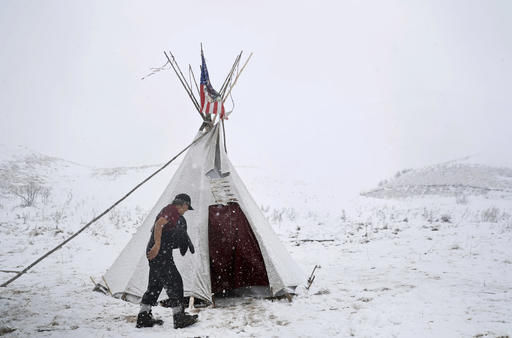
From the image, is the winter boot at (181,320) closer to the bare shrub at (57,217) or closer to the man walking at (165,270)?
the man walking at (165,270)

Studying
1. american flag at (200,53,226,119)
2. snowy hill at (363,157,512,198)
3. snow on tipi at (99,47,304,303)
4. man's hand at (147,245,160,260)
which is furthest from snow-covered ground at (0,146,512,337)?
american flag at (200,53,226,119)

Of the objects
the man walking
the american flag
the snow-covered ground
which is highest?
the american flag

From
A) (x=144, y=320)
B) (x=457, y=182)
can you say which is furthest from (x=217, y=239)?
(x=457, y=182)

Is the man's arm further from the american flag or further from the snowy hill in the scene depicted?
the snowy hill

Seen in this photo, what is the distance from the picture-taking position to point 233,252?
16.0ft

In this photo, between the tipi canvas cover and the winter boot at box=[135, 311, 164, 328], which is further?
the tipi canvas cover

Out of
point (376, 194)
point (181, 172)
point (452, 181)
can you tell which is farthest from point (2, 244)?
point (452, 181)

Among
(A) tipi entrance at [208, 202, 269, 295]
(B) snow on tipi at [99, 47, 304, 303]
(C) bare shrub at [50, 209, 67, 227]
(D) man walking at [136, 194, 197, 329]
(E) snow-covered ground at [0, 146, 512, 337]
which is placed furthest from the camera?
(C) bare shrub at [50, 209, 67, 227]

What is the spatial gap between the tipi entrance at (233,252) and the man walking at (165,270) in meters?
0.91

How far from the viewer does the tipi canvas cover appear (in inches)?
183

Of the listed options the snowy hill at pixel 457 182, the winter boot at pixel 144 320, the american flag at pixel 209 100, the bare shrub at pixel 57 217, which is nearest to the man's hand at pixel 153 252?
the winter boot at pixel 144 320

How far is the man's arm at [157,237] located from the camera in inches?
150

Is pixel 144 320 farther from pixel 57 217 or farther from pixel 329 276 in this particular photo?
pixel 57 217

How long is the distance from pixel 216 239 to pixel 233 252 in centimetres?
33
